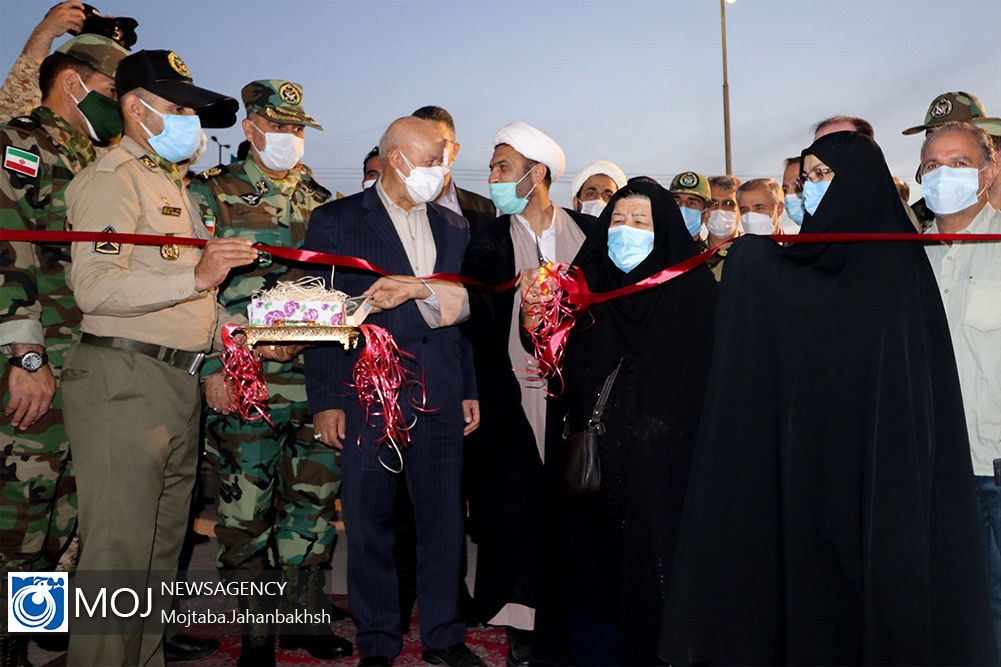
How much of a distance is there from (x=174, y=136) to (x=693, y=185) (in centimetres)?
356

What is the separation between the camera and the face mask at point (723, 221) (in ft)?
19.4


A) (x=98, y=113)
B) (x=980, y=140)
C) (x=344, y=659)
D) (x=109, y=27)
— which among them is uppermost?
(x=109, y=27)

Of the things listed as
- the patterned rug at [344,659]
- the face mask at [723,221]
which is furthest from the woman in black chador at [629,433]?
the face mask at [723,221]

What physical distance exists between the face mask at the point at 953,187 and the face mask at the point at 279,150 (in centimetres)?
309

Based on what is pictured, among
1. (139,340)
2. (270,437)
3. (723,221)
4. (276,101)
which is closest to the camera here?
(139,340)

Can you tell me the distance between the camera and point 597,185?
219 inches

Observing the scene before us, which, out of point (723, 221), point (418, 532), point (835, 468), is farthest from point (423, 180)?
point (723, 221)

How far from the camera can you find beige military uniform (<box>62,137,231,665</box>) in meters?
3.12

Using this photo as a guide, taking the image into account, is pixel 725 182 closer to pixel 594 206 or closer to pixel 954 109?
pixel 594 206

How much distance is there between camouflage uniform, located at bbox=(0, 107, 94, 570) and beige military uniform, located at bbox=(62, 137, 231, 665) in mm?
411

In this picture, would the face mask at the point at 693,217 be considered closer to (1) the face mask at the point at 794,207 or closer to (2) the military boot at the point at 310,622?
(1) the face mask at the point at 794,207

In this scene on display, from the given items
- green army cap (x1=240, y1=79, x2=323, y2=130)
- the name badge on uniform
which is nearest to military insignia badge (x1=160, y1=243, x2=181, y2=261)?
A: the name badge on uniform

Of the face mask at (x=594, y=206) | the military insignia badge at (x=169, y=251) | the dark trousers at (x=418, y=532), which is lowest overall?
the dark trousers at (x=418, y=532)

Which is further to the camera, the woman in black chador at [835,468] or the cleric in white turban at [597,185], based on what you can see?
the cleric in white turban at [597,185]
